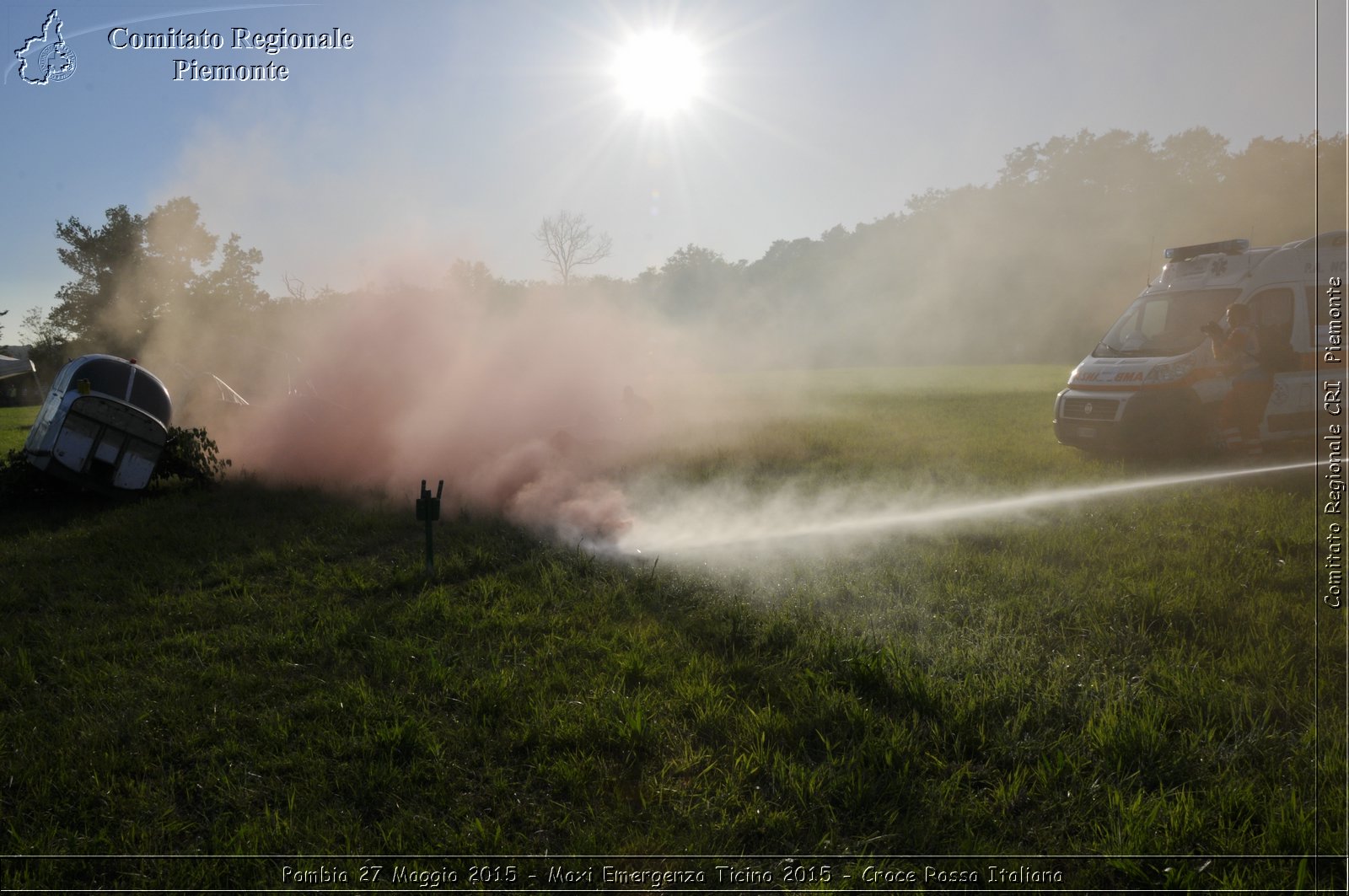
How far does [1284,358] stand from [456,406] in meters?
12.7

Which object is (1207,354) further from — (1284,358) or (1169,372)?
(1284,358)

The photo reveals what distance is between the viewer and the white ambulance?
8.73 metres

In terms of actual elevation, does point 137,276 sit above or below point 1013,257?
below

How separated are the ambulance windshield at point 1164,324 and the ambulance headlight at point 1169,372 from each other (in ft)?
0.62

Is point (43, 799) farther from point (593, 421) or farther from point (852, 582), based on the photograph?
point (593, 421)

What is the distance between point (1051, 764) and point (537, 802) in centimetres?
253

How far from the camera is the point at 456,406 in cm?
1222

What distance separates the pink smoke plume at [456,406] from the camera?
1008 cm

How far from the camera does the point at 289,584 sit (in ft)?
20.4

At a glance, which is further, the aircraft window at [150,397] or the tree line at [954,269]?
the tree line at [954,269]

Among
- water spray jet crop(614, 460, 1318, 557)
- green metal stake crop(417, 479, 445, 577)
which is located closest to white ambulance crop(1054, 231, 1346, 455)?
water spray jet crop(614, 460, 1318, 557)

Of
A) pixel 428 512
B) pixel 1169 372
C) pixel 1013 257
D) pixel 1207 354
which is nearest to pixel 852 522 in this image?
pixel 428 512

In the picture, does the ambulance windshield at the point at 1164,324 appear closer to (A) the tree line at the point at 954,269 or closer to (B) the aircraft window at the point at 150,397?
(A) the tree line at the point at 954,269

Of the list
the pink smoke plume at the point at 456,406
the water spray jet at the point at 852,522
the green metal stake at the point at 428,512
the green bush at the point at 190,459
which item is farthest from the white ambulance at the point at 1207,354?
the green bush at the point at 190,459
